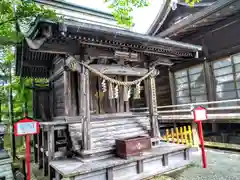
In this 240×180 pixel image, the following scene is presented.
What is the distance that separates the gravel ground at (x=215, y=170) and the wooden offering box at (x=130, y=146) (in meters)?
0.94

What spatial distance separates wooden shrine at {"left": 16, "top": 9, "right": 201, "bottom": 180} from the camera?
432 cm

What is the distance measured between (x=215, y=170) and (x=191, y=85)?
513cm

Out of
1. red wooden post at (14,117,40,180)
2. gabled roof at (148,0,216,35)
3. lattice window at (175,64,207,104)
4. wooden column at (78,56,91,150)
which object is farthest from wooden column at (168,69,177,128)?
red wooden post at (14,117,40,180)

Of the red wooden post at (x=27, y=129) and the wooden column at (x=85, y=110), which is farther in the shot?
the wooden column at (x=85, y=110)

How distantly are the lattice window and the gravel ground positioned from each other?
10.7 ft

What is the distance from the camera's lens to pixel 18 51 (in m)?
5.78

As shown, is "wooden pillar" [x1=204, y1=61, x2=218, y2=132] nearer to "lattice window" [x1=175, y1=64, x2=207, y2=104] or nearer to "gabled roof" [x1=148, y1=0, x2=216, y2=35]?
"lattice window" [x1=175, y1=64, x2=207, y2=104]

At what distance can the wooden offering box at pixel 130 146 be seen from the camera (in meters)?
4.89

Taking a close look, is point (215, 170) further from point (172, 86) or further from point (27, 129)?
point (172, 86)

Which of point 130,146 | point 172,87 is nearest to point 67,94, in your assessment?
point 130,146

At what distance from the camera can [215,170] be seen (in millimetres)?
5207

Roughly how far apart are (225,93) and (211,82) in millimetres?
817

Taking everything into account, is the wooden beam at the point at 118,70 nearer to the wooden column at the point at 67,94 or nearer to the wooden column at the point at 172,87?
the wooden column at the point at 67,94

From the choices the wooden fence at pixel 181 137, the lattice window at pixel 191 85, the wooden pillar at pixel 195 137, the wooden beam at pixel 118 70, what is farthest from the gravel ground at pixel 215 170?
the wooden beam at pixel 118 70
